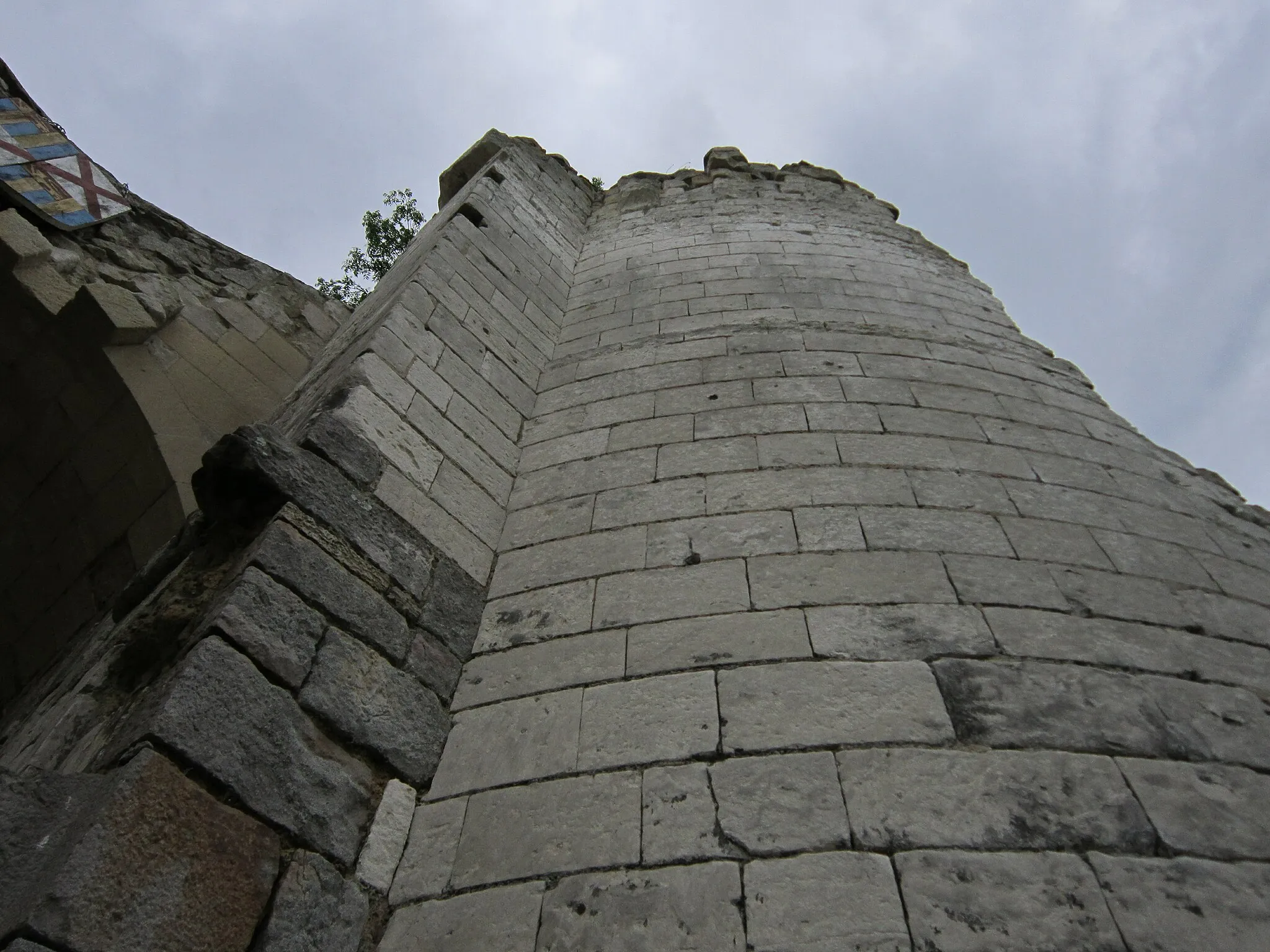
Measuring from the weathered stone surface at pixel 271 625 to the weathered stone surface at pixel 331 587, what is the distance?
50 millimetres

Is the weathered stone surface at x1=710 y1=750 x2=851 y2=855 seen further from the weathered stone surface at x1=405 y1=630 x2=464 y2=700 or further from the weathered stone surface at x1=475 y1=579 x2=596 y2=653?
the weathered stone surface at x1=405 y1=630 x2=464 y2=700

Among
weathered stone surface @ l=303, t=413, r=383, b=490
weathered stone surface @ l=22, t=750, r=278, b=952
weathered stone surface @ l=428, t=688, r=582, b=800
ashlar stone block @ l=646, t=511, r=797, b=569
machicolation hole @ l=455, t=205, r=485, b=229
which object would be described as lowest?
weathered stone surface @ l=22, t=750, r=278, b=952

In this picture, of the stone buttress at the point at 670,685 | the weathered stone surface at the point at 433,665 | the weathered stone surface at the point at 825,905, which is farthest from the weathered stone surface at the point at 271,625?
the weathered stone surface at the point at 825,905

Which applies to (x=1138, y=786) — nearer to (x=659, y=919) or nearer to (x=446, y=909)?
(x=659, y=919)

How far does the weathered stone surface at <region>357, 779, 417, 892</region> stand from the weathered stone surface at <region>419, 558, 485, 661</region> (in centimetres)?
55

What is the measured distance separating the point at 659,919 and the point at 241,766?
102cm

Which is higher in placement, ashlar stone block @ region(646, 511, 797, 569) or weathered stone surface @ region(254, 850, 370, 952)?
ashlar stone block @ region(646, 511, 797, 569)

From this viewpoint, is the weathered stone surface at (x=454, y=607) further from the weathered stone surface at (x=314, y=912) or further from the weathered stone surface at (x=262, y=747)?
the weathered stone surface at (x=314, y=912)

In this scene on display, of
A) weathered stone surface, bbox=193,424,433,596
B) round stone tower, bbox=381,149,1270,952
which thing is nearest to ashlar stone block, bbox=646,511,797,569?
round stone tower, bbox=381,149,1270,952

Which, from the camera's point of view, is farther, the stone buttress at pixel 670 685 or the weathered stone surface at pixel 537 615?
the weathered stone surface at pixel 537 615

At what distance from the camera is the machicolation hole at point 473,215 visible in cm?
575

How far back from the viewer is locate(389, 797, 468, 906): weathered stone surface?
6.82 feet

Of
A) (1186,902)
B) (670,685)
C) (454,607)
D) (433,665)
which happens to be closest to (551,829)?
(670,685)

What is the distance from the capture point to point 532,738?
2359 millimetres
